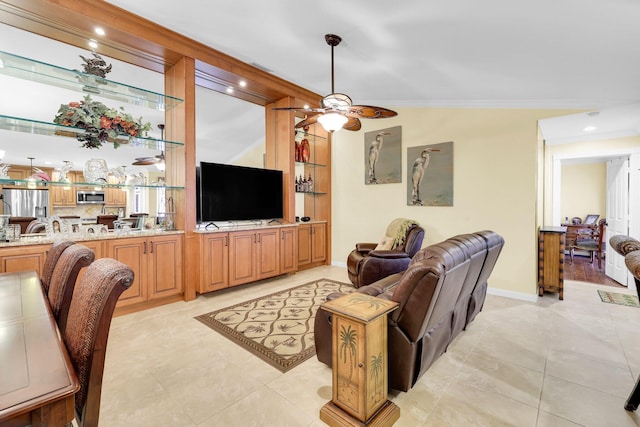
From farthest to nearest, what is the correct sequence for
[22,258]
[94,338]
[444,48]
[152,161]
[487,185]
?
1. [487,185]
2. [152,161]
3. [444,48]
4. [22,258]
5. [94,338]

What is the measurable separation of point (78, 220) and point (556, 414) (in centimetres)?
453

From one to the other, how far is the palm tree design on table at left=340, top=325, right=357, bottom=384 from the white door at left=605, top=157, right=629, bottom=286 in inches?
197

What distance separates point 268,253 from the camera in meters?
4.39

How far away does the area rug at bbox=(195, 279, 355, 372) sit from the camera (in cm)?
243

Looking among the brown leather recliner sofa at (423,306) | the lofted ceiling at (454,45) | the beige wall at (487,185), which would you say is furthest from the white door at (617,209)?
the brown leather recliner sofa at (423,306)

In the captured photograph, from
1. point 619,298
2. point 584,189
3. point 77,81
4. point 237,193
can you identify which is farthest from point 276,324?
point 584,189

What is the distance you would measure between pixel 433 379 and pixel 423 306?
0.82 m

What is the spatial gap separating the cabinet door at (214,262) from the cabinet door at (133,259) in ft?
2.04

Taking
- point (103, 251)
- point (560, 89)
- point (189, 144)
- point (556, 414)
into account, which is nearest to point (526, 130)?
point (560, 89)

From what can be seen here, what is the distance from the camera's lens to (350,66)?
358 cm

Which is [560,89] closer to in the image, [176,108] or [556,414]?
[556,414]

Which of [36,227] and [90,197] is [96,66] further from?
[36,227]

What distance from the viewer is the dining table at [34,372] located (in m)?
0.71

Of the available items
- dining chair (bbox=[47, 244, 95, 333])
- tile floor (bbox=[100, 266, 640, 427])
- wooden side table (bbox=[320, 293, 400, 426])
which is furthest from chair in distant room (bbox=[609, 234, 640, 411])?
dining chair (bbox=[47, 244, 95, 333])
